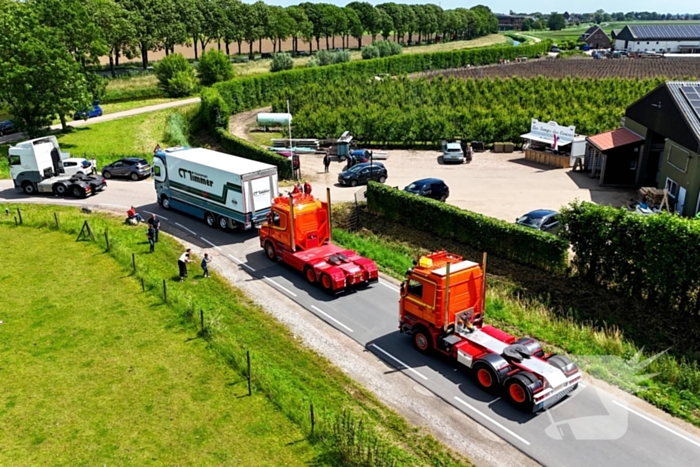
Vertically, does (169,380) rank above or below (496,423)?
above

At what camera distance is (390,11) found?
15500 centimetres

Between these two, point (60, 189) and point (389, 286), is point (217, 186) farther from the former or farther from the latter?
point (60, 189)

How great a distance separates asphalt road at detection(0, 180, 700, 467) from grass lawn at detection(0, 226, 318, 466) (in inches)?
195

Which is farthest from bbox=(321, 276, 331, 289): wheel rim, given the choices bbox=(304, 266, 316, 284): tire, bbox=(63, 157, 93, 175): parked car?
bbox=(63, 157, 93, 175): parked car

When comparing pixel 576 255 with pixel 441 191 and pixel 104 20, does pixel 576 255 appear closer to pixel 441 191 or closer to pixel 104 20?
pixel 441 191

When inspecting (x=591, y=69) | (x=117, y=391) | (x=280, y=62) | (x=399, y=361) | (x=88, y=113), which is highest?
(x=280, y=62)

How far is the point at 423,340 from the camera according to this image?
19.5 metres

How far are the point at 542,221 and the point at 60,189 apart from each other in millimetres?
29910

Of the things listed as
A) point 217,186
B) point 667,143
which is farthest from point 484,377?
point 667,143

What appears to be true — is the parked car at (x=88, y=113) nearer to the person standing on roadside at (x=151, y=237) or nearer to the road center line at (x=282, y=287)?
the person standing on roadside at (x=151, y=237)

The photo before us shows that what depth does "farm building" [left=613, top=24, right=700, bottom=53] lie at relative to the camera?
139125 millimetres

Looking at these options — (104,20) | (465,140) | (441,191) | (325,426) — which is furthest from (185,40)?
(325,426)

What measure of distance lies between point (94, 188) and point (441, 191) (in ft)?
73.6
